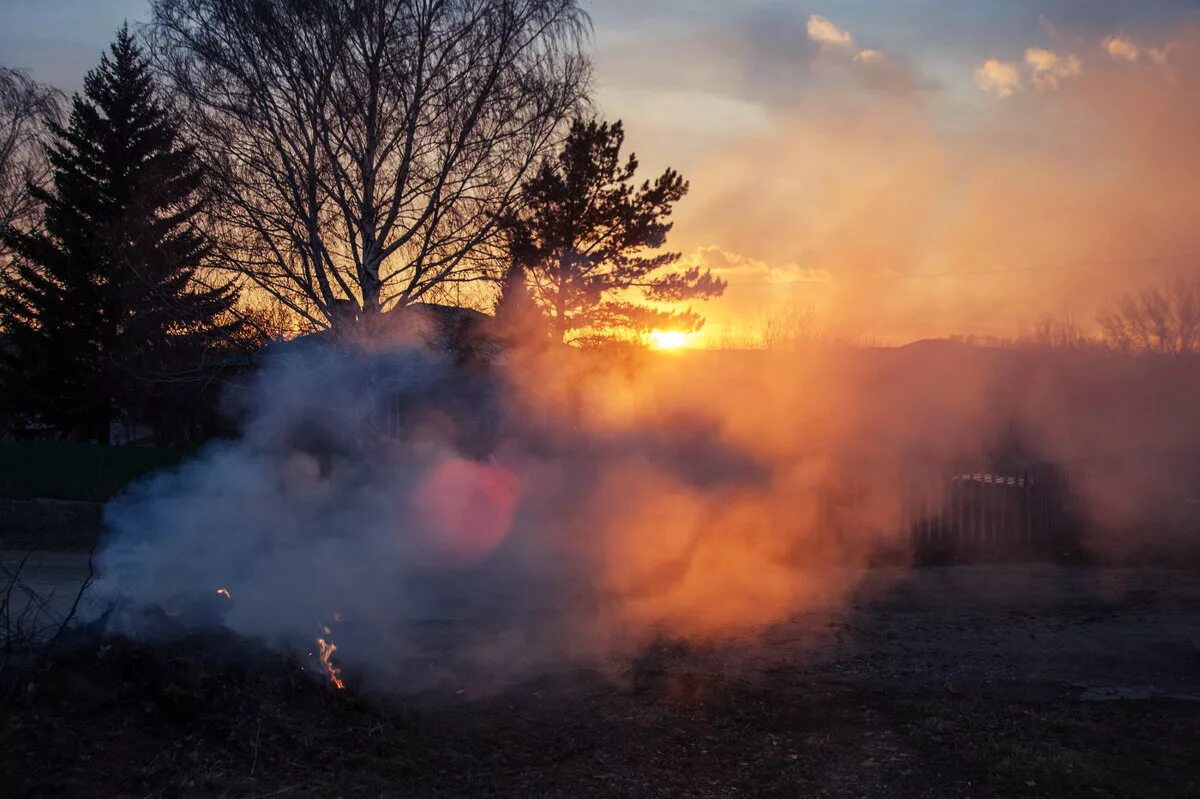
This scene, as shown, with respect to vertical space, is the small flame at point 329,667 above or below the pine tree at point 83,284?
below

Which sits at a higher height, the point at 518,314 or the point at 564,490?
the point at 518,314

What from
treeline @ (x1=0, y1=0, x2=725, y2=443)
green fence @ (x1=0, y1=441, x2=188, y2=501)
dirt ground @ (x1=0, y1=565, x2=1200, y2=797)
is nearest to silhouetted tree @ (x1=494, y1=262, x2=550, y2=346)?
treeline @ (x1=0, y1=0, x2=725, y2=443)

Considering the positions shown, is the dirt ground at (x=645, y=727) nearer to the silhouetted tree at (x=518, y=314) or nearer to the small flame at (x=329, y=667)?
the small flame at (x=329, y=667)

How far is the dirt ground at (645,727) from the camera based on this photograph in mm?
4336

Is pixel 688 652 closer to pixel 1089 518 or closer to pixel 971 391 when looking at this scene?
pixel 1089 518

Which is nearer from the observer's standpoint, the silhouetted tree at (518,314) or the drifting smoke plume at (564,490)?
the drifting smoke plume at (564,490)

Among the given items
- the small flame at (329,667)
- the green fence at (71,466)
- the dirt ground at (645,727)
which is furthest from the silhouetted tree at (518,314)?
the dirt ground at (645,727)

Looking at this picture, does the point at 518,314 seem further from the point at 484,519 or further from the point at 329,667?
the point at 329,667

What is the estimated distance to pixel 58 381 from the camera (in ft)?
60.4

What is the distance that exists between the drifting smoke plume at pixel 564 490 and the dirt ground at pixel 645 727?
0.72m

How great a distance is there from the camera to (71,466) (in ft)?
51.7

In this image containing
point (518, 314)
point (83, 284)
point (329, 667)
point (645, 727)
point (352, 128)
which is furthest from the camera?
point (83, 284)

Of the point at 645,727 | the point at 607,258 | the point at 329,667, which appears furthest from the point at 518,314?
the point at 645,727

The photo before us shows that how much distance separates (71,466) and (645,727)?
1484 cm
